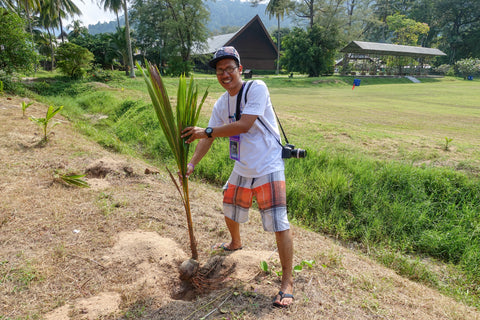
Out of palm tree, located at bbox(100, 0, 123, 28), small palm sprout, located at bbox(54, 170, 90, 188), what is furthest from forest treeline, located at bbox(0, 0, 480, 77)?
small palm sprout, located at bbox(54, 170, 90, 188)

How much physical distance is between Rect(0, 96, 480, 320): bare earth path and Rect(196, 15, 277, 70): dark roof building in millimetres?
32608

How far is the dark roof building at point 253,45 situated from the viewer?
34.2 m

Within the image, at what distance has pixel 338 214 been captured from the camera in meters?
4.22

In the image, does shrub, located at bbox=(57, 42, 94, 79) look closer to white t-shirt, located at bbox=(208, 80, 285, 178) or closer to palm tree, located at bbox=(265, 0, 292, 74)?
white t-shirt, located at bbox=(208, 80, 285, 178)

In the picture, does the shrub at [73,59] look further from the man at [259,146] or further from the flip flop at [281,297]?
the flip flop at [281,297]

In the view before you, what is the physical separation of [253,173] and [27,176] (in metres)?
3.43

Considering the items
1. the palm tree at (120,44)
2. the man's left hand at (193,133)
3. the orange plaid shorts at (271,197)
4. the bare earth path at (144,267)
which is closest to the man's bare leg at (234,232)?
the bare earth path at (144,267)

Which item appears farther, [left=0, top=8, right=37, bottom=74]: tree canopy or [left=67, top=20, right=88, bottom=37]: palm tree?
[left=67, top=20, right=88, bottom=37]: palm tree

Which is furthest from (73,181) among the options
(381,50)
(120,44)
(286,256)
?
(381,50)

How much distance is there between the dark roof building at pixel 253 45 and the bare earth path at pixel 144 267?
32.6 metres

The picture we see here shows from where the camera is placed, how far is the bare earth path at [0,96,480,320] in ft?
6.65

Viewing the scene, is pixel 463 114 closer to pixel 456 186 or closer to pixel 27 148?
pixel 456 186

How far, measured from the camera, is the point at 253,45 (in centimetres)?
3550

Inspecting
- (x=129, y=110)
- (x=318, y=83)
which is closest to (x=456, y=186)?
(x=129, y=110)
